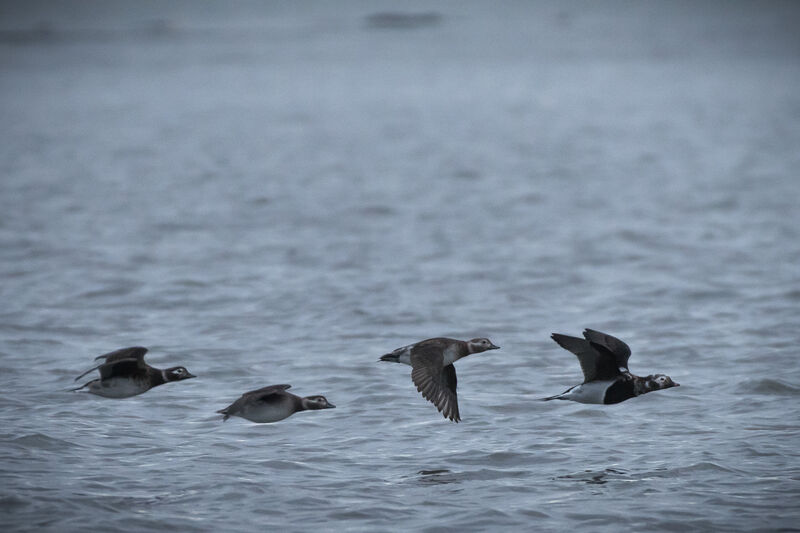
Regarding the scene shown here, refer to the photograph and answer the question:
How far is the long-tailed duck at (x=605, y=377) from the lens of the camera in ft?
38.6

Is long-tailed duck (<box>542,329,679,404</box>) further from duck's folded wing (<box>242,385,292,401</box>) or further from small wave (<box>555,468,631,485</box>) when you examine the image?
duck's folded wing (<box>242,385,292,401</box>)

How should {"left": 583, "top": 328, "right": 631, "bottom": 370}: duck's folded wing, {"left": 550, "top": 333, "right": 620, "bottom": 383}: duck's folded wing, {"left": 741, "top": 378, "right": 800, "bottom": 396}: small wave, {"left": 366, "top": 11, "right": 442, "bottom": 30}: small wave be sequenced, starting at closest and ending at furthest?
1. {"left": 583, "top": 328, "right": 631, "bottom": 370}: duck's folded wing
2. {"left": 550, "top": 333, "right": 620, "bottom": 383}: duck's folded wing
3. {"left": 741, "top": 378, "right": 800, "bottom": 396}: small wave
4. {"left": 366, "top": 11, "right": 442, "bottom": 30}: small wave

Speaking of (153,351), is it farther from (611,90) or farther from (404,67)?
(404,67)

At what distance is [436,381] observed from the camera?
11.8 metres


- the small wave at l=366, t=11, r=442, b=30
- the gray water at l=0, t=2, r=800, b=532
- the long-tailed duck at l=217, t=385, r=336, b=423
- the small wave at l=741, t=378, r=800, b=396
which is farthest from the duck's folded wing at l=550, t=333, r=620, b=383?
the small wave at l=366, t=11, r=442, b=30

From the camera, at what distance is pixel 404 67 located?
82250mm

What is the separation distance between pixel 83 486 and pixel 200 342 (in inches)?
219

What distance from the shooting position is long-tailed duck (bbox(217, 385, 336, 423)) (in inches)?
448

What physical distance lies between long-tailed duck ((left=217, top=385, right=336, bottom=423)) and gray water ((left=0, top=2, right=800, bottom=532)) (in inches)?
16.1

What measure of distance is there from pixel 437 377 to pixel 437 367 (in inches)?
4.0

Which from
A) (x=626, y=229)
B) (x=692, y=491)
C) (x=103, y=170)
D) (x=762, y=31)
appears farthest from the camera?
(x=762, y=31)

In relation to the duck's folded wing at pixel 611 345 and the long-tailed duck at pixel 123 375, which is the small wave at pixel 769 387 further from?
the long-tailed duck at pixel 123 375

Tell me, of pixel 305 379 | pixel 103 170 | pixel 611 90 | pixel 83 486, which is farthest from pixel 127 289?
pixel 611 90

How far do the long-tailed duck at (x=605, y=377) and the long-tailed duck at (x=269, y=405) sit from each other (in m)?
2.36
